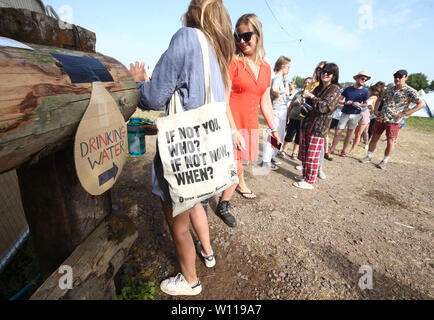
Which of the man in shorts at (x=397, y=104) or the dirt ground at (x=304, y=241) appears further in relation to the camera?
the man in shorts at (x=397, y=104)

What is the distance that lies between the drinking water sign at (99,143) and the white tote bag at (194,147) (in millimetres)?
246

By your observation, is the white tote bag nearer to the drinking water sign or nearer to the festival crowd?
the festival crowd

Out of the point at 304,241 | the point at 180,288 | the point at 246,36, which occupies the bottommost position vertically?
the point at 304,241

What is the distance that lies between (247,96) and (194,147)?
144 centimetres

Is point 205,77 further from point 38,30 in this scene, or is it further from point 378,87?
point 378,87

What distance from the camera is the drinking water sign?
95 centimetres

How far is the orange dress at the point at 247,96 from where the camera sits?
225 cm

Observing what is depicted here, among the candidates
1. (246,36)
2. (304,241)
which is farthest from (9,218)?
(304,241)

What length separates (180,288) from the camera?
1746mm
